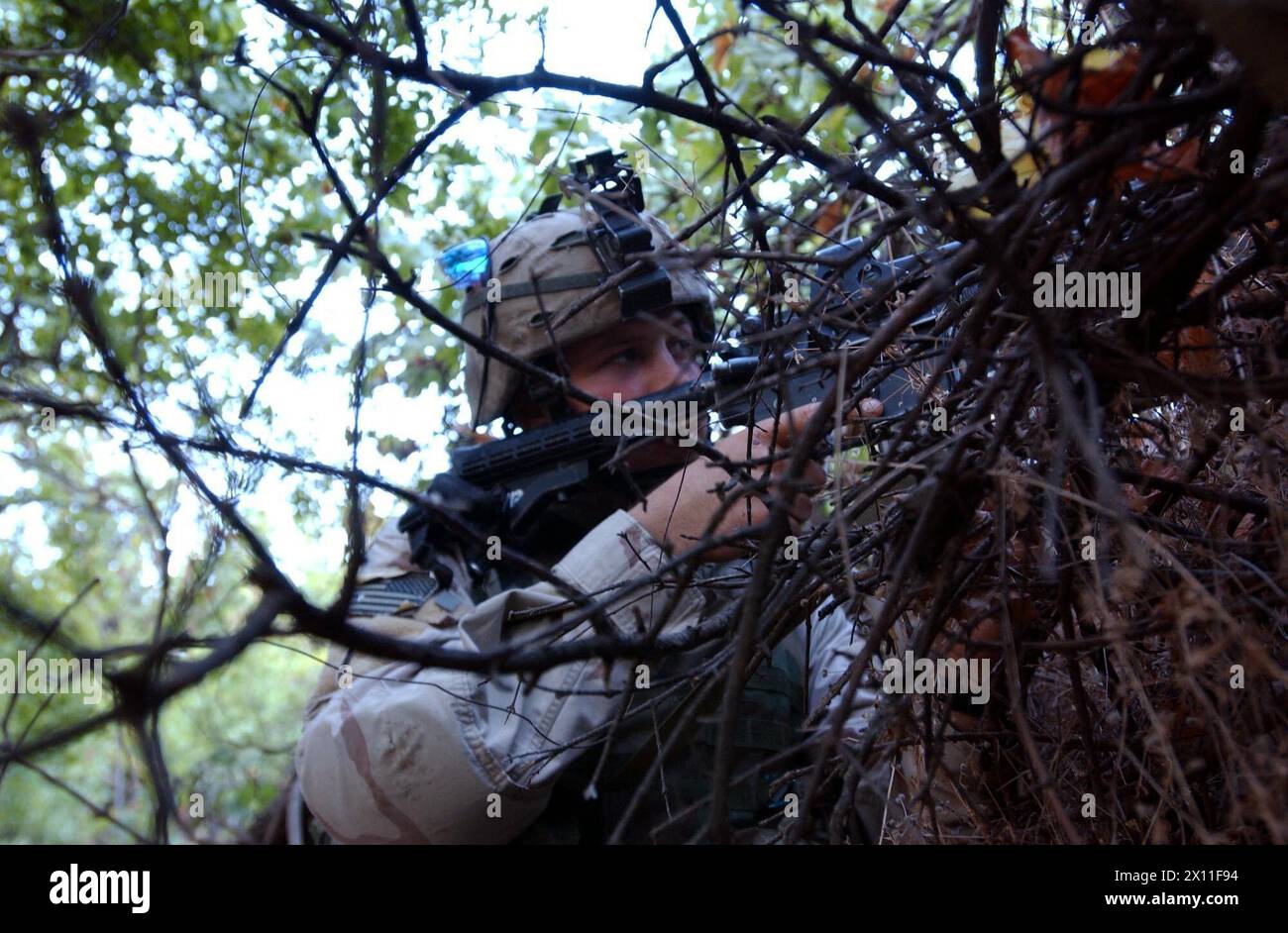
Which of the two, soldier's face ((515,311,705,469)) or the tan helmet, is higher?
the tan helmet

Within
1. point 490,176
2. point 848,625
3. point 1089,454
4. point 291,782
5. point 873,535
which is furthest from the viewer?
point 490,176

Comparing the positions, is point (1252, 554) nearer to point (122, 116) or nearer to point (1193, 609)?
point (1193, 609)

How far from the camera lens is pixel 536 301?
2619 millimetres

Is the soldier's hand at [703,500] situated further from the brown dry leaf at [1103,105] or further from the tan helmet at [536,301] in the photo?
the brown dry leaf at [1103,105]

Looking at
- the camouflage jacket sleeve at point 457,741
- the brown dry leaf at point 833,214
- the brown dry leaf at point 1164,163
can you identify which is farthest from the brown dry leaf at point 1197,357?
the camouflage jacket sleeve at point 457,741

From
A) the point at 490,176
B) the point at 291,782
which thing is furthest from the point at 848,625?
the point at 490,176

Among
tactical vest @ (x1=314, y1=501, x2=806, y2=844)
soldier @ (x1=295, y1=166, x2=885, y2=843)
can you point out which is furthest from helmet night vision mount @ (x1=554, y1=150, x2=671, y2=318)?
tactical vest @ (x1=314, y1=501, x2=806, y2=844)

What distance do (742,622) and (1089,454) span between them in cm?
30

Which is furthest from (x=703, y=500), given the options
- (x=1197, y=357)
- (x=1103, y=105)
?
(x=1103, y=105)

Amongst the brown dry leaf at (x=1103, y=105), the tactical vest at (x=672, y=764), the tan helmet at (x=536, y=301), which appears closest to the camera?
the brown dry leaf at (x=1103, y=105)

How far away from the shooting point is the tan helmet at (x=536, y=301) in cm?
259

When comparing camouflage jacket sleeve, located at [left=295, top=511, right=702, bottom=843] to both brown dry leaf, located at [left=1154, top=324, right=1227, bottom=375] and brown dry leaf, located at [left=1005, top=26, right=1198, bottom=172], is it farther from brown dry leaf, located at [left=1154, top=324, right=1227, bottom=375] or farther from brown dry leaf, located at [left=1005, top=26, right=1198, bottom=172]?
brown dry leaf, located at [left=1005, top=26, right=1198, bottom=172]

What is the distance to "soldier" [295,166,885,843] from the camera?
79.0 inches

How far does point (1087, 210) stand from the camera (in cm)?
123
